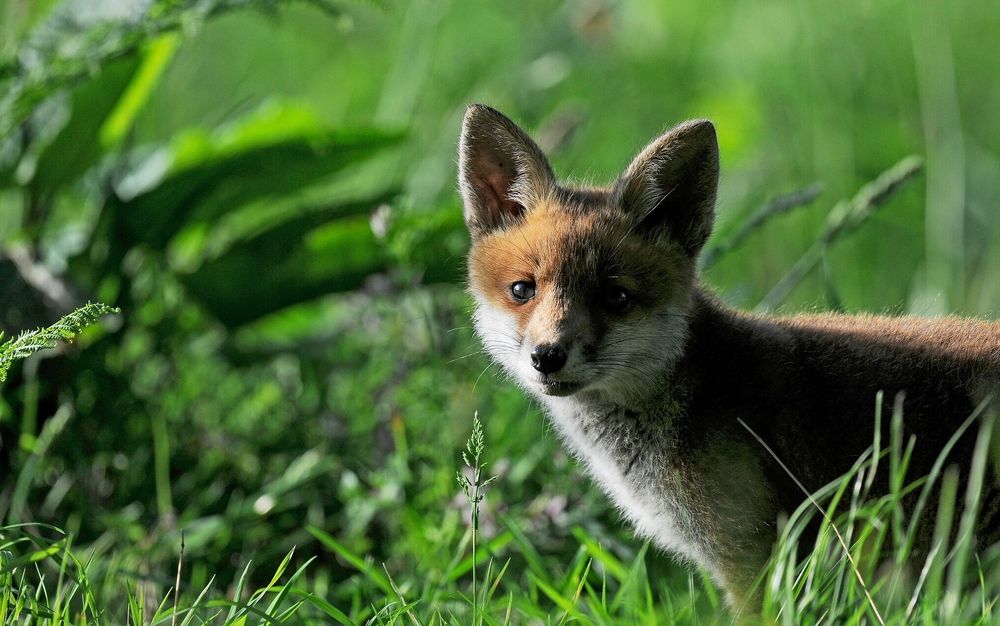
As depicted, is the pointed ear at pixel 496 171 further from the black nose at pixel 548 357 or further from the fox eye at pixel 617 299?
the black nose at pixel 548 357

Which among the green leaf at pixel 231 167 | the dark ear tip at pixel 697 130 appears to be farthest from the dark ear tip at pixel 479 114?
the green leaf at pixel 231 167

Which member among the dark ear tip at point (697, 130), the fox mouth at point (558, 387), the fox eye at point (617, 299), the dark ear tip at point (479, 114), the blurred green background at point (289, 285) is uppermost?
the dark ear tip at point (479, 114)

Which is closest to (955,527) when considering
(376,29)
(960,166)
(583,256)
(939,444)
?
(939,444)

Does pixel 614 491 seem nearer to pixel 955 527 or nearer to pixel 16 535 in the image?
pixel 955 527

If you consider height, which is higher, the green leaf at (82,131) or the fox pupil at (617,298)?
the green leaf at (82,131)

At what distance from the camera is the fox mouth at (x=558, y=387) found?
3090 millimetres

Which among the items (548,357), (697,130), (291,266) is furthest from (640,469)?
(291,266)

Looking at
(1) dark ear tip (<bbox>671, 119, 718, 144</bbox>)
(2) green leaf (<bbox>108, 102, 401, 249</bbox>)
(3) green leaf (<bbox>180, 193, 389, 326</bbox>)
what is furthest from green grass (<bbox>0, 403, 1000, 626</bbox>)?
(2) green leaf (<bbox>108, 102, 401, 249</bbox>)

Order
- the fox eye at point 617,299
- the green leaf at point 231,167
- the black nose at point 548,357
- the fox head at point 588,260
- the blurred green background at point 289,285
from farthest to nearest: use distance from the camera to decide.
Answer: the green leaf at point 231,167
the blurred green background at point 289,285
the fox eye at point 617,299
the fox head at point 588,260
the black nose at point 548,357

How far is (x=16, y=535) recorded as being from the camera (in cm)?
350

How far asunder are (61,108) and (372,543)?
2.15m

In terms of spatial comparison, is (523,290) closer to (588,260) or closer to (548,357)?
(588,260)

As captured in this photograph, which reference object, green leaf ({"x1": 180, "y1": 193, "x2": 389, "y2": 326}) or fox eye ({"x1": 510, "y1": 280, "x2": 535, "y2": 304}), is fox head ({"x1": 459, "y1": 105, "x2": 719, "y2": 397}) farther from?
green leaf ({"x1": 180, "y1": 193, "x2": 389, "y2": 326})

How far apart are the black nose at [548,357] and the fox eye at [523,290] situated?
1.01ft
